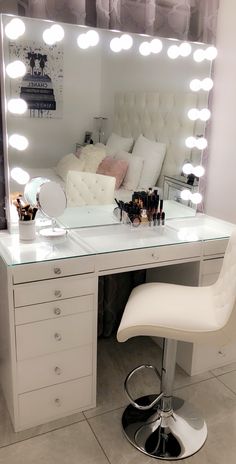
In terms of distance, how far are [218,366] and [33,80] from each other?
174 cm

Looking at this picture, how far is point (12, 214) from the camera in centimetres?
196

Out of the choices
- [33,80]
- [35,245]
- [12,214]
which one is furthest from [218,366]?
[33,80]

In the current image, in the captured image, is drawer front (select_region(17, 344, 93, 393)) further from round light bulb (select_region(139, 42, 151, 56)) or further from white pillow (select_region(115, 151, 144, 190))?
round light bulb (select_region(139, 42, 151, 56))

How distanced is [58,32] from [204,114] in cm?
93

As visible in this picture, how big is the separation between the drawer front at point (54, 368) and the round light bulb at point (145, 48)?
4.84 feet

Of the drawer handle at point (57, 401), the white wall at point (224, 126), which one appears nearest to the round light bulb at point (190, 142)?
the white wall at point (224, 126)

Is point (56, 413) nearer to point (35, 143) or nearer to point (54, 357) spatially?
point (54, 357)

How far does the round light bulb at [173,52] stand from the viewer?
7.09 feet

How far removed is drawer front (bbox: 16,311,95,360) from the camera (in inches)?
65.6

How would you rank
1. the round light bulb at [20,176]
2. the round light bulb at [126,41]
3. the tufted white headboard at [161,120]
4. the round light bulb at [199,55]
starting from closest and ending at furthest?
the round light bulb at [20,176] → the round light bulb at [126,41] → the tufted white headboard at [161,120] → the round light bulb at [199,55]

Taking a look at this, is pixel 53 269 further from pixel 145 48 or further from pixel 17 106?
pixel 145 48

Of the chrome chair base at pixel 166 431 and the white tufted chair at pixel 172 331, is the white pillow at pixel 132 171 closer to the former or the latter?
the white tufted chair at pixel 172 331

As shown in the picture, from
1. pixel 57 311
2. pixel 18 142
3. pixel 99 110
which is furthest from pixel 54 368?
pixel 99 110

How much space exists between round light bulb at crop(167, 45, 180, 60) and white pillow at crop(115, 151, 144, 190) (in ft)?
1.86
